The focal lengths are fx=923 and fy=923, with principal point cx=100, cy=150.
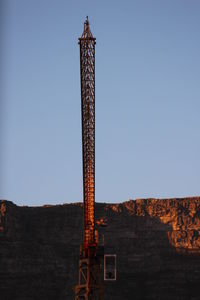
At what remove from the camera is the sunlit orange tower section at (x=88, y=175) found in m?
129

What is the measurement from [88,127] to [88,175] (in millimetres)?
6989

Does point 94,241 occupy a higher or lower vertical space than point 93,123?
lower

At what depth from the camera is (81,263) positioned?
429 feet

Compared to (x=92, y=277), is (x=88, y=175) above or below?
above

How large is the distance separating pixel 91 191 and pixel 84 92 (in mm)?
14415

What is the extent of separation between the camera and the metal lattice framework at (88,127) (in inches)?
5133

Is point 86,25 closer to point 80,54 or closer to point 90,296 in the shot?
point 80,54

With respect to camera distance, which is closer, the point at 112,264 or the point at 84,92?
the point at 112,264

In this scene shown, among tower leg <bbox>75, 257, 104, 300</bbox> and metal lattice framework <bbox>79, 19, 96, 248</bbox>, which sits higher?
metal lattice framework <bbox>79, 19, 96, 248</bbox>

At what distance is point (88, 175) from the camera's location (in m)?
134

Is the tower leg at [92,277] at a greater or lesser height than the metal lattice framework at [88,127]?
lesser

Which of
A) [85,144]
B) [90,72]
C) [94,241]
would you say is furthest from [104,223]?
[90,72]

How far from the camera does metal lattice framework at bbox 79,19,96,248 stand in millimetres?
130375

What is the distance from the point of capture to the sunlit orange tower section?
128875mm
